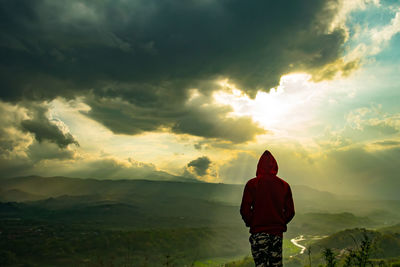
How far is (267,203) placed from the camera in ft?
25.3

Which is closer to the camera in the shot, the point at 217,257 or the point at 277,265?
the point at 277,265

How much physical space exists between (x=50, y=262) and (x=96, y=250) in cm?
2666

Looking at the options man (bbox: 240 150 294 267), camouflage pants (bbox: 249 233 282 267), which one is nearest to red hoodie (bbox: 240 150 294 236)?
man (bbox: 240 150 294 267)

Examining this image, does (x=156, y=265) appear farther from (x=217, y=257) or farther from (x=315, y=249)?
(x=315, y=249)

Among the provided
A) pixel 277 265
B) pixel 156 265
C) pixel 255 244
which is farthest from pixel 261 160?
pixel 156 265

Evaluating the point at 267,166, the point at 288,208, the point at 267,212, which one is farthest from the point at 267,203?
the point at 267,166

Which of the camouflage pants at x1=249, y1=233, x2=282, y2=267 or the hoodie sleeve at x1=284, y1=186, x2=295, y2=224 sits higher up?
the hoodie sleeve at x1=284, y1=186, x2=295, y2=224

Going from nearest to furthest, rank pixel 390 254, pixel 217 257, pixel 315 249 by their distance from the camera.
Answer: pixel 390 254 < pixel 315 249 < pixel 217 257

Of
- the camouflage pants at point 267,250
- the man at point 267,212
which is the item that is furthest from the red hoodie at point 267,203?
the camouflage pants at point 267,250

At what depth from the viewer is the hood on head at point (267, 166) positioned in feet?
26.7

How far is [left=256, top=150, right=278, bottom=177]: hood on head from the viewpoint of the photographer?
8.14 meters

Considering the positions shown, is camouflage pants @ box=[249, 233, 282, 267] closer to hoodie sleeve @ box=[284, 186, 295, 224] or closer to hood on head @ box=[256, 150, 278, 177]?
hoodie sleeve @ box=[284, 186, 295, 224]

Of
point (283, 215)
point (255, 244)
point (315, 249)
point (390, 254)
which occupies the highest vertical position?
point (283, 215)

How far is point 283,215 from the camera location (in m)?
7.82
